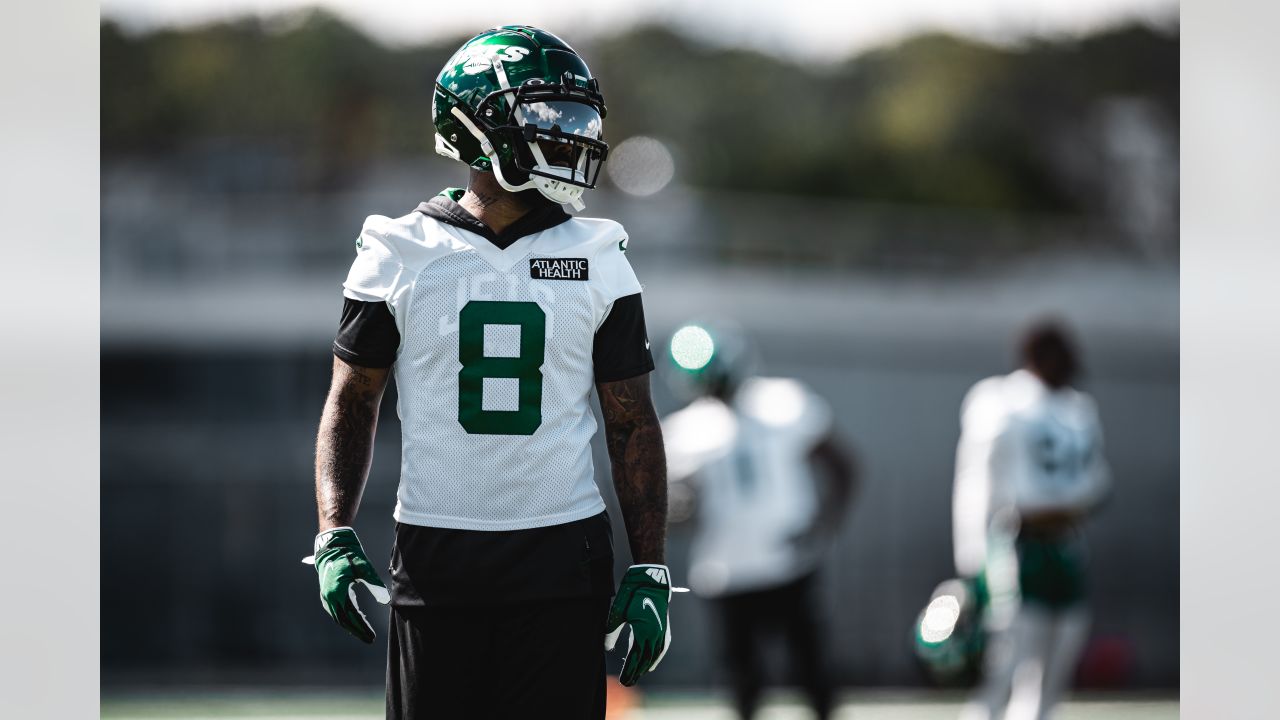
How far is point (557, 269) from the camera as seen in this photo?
342 centimetres

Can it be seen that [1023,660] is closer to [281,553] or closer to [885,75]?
[281,553]

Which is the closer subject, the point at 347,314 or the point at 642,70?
the point at 347,314

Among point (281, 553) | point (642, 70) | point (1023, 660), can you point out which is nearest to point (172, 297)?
point (281, 553)

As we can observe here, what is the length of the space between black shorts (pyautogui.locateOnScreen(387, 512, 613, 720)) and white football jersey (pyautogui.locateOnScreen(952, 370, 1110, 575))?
460cm

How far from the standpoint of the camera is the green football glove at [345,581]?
329 cm

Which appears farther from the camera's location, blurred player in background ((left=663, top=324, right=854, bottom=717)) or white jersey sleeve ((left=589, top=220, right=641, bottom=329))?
blurred player in background ((left=663, top=324, right=854, bottom=717))

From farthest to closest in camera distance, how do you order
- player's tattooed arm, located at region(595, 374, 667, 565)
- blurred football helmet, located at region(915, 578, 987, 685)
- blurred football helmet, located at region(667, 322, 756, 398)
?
blurred football helmet, located at region(667, 322, 756, 398)
blurred football helmet, located at region(915, 578, 987, 685)
player's tattooed arm, located at region(595, 374, 667, 565)

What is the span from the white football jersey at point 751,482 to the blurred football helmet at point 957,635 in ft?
2.66

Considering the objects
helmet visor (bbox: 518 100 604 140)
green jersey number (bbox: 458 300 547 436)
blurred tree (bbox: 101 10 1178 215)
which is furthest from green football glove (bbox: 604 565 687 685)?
blurred tree (bbox: 101 10 1178 215)

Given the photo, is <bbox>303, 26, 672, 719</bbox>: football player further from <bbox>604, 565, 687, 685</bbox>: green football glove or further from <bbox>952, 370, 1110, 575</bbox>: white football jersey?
<bbox>952, 370, 1110, 575</bbox>: white football jersey

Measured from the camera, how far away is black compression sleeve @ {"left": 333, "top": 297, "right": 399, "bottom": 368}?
11.2ft

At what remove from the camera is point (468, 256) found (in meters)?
3.39
